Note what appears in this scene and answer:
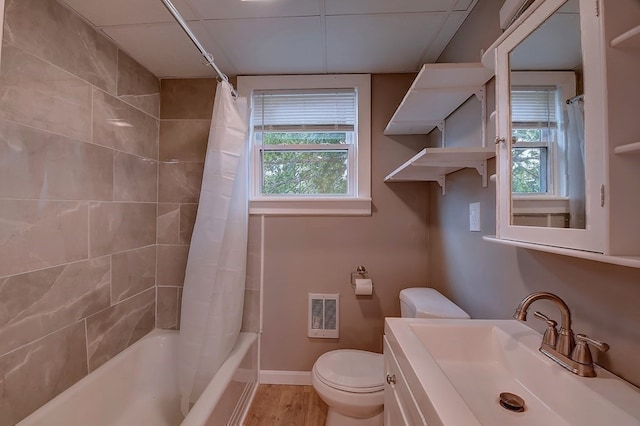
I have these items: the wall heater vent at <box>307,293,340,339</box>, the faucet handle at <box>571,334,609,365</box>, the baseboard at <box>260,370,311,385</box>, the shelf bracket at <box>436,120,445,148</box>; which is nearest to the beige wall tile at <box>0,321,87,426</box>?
the baseboard at <box>260,370,311,385</box>

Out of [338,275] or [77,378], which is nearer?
[77,378]

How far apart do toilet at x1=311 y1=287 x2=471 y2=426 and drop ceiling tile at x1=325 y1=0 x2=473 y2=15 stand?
1466 millimetres

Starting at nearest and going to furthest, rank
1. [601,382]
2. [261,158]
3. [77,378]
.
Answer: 1. [601,382]
2. [77,378]
3. [261,158]

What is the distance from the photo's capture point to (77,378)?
1.34 m

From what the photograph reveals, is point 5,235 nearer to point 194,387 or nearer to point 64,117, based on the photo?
point 64,117

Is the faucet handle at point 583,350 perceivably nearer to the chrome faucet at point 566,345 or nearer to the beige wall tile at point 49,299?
the chrome faucet at point 566,345

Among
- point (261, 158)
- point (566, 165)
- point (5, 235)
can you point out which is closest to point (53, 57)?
point (5, 235)

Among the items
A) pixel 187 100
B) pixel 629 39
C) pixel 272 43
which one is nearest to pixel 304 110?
pixel 272 43

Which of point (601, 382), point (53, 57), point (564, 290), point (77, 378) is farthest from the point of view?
point (77, 378)

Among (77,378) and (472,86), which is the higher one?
(472,86)

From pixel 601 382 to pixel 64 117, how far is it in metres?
2.17

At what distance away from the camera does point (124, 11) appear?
4.41 ft

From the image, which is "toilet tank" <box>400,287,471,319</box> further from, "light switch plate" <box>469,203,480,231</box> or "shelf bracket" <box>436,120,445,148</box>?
"shelf bracket" <box>436,120,445,148</box>

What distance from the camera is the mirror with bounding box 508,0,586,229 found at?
672 millimetres
